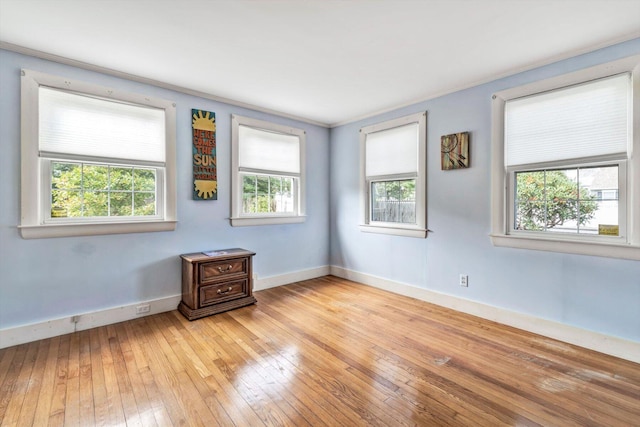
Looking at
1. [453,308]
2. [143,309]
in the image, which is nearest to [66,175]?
[143,309]

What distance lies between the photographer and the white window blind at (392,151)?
3.80 meters

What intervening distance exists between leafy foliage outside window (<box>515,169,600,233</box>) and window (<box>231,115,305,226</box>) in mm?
2834

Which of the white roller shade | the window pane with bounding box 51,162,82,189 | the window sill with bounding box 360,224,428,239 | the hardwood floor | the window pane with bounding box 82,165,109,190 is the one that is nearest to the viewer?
the hardwood floor

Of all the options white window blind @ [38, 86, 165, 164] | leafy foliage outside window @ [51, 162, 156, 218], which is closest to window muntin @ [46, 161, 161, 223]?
leafy foliage outside window @ [51, 162, 156, 218]

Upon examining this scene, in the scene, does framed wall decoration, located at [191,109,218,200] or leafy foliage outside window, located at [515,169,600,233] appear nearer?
leafy foliage outside window, located at [515,169,600,233]

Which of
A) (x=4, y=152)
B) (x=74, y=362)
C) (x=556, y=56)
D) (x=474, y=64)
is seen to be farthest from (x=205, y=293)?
(x=556, y=56)

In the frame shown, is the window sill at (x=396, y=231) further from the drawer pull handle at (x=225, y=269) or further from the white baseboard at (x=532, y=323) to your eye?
the drawer pull handle at (x=225, y=269)

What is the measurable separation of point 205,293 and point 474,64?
3594mm

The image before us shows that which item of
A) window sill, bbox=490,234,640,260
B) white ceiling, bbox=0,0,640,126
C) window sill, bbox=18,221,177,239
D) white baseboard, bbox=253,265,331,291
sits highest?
white ceiling, bbox=0,0,640,126

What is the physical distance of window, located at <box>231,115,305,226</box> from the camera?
3838 mm

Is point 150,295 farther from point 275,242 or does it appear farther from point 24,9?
point 24,9

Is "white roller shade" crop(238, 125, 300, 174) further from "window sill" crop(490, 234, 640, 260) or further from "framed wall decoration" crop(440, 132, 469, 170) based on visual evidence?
"window sill" crop(490, 234, 640, 260)

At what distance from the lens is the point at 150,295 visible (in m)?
3.18

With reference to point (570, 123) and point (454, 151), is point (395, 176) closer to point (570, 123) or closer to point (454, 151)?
point (454, 151)
